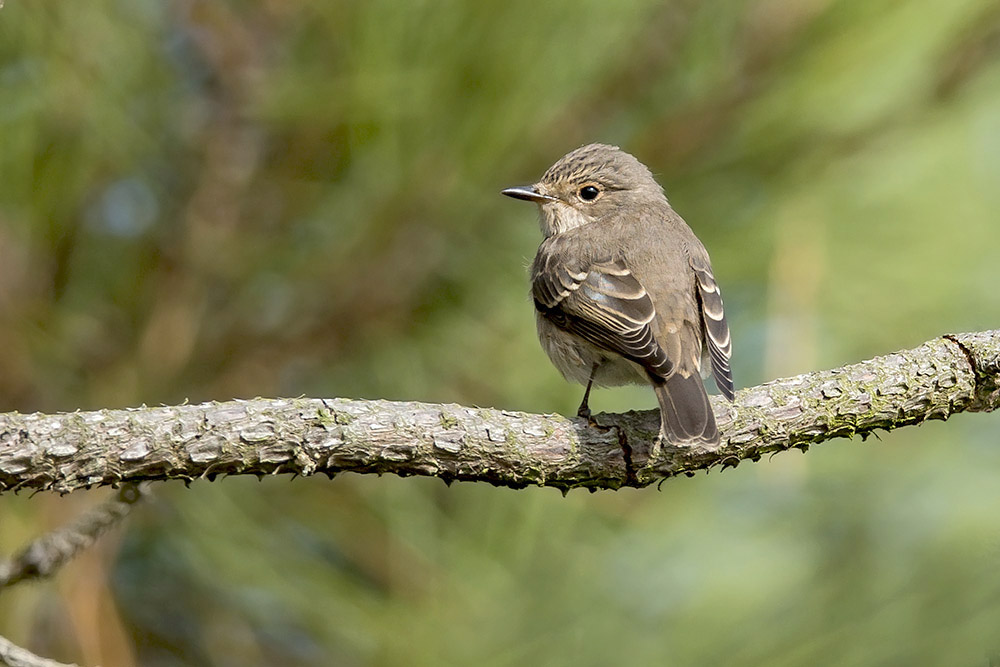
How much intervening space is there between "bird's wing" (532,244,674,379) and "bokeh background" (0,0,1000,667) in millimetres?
258

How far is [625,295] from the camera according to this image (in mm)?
3422

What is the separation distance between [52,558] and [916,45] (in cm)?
233

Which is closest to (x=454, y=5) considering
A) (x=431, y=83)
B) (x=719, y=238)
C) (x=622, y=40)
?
(x=431, y=83)

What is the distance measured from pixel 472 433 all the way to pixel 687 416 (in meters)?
0.61

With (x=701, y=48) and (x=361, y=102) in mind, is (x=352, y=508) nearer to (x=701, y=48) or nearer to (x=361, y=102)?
(x=361, y=102)

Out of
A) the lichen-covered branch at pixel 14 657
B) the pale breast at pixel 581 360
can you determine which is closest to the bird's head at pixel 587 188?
the pale breast at pixel 581 360

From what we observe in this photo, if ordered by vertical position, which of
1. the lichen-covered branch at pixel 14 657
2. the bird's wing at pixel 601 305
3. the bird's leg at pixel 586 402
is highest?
the bird's wing at pixel 601 305

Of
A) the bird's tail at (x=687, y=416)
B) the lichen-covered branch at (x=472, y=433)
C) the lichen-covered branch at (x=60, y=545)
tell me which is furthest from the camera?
the bird's tail at (x=687, y=416)

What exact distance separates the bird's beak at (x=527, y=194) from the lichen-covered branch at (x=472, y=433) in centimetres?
64

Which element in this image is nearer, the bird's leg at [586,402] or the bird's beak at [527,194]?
the bird's leg at [586,402]

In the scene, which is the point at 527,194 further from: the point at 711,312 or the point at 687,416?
the point at 687,416

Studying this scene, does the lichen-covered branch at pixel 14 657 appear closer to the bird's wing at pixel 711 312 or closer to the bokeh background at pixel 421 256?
the bokeh background at pixel 421 256

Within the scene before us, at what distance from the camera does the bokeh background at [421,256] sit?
105 inches

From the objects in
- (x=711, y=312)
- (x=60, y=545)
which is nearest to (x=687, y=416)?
(x=711, y=312)
